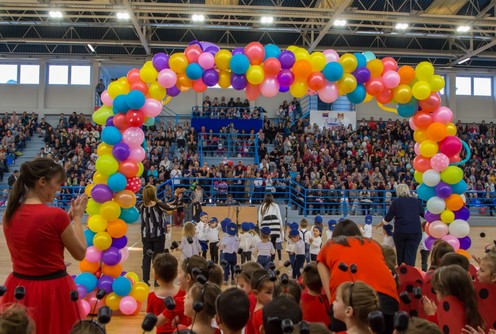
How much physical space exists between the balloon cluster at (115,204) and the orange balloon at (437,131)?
3.66m

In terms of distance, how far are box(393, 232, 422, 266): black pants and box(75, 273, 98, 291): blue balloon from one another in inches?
153

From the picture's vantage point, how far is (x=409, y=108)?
6.85 meters

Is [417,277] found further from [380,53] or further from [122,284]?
[380,53]

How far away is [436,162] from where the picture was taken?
679 cm

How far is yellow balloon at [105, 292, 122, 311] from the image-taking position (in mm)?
5878

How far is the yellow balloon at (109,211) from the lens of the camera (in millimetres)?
5871

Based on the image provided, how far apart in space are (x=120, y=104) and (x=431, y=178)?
14.0 ft

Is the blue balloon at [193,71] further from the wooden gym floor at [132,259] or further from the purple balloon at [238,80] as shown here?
the wooden gym floor at [132,259]

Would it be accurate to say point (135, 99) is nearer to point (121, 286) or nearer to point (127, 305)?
point (121, 286)

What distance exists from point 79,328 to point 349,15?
593 inches

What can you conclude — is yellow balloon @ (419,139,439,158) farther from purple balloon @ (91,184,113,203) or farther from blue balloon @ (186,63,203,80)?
purple balloon @ (91,184,113,203)

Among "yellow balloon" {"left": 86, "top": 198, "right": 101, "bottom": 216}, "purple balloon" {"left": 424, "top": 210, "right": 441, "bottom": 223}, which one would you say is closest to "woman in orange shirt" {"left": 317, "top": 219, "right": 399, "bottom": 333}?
"yellow balloon" {"left": 86, "top": 198, "right": 101, "bottom": 216}

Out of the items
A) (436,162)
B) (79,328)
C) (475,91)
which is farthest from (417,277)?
(475,91)

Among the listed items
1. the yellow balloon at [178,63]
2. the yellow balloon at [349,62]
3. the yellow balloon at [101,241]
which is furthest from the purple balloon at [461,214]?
the yellow balloon at [101,241]
